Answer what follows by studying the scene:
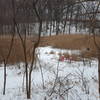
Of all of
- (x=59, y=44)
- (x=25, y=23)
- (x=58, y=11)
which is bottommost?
(x=59, y=44)

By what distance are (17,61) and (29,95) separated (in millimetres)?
2918

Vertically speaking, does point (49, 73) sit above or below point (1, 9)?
below

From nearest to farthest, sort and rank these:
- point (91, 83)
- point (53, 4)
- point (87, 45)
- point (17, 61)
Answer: point (53, 4) → point (91, 83) → point (17, 61) → point (87, 45)

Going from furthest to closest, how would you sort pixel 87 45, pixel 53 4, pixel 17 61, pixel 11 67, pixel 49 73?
pixel 87 45 < pixel 17 61 < pixel 11 67 < pixel 49 73 < pixel 53 4

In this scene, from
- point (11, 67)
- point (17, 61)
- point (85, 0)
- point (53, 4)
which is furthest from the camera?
point (17, 61)

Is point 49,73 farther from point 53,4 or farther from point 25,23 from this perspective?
point 53,4

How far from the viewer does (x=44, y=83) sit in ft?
13.5

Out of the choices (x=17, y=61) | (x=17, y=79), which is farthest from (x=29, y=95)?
(x=17, y=61)

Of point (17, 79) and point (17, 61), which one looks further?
point (17, 61)

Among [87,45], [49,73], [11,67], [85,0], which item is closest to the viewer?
[85,0]

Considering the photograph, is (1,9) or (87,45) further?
(87,45)

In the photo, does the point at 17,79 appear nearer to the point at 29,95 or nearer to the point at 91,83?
the point at 29,95

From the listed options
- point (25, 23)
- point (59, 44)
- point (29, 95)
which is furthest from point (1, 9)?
point (59, 44)

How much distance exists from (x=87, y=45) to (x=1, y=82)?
5.51 metres
